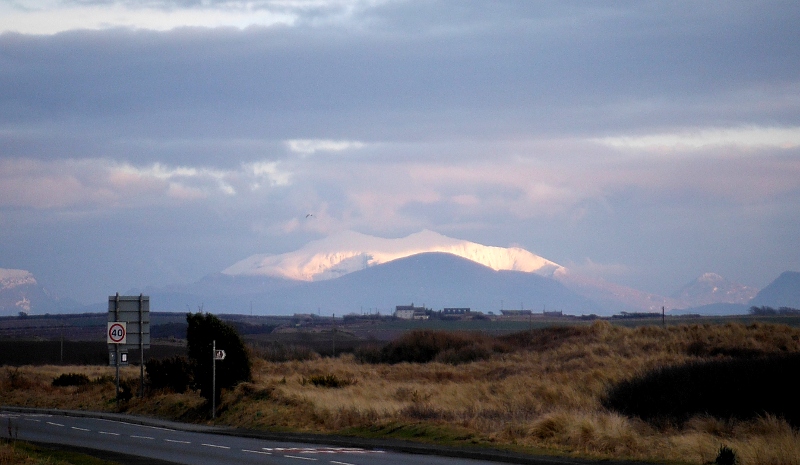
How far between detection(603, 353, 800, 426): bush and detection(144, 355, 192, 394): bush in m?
18.6

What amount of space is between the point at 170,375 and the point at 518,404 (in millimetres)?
16305

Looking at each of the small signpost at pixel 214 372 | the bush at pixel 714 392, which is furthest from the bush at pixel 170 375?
the bush at pixel 714 392

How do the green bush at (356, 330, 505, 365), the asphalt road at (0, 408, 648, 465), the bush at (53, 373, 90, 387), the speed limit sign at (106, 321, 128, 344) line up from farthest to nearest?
the green bush at (356, 330, 505, 365), the bush at (53, 373, 90, 387), the speed limit sign at (106, 321, 128, 344), the asphalt road at (0, 408, 648, 465)

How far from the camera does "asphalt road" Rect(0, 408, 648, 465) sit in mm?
19922

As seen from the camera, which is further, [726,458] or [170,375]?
[170,375]

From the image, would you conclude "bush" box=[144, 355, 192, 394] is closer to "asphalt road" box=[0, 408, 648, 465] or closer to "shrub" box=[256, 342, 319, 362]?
"asphalt road" box=[0, 408, 648, 465]

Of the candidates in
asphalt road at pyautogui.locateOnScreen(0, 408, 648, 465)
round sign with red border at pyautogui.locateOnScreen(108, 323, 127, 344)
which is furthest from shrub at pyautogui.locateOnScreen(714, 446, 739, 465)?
round sign with red border at pyautogui.locateOnScreen(108, 323, 127, 344)

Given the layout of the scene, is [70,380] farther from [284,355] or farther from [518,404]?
[284,355]

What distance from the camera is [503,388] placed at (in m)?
41.0

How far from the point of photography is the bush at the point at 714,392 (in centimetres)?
2962

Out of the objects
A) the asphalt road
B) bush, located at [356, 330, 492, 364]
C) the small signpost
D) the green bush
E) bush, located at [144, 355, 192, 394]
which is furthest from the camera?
bush, located at [356, 330, 492, 364]

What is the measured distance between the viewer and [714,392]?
105 ft

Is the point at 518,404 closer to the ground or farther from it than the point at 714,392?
closer to the ground

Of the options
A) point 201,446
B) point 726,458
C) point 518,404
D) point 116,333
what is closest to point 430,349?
point 116,333
